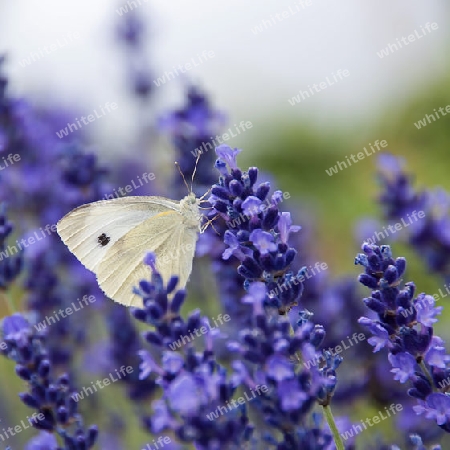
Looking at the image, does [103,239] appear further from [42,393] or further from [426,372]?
[426,372]

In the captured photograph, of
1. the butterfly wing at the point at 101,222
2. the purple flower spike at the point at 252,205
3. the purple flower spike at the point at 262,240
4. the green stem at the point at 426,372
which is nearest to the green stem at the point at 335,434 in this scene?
the green stem at the point at 426,372

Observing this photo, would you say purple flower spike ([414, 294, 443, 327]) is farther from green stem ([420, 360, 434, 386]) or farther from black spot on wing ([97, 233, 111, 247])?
black spot on wing ([97, 233, 111, 247])

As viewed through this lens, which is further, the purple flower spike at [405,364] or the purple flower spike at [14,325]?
the purple flower spike at [14,325]

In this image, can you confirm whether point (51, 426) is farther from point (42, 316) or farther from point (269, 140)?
point (269, 140)

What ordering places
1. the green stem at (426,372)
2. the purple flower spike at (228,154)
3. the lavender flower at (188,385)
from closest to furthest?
the lavender flower at (188,385) < the green stem at (426,372) < the purple flower spike at (228,154)

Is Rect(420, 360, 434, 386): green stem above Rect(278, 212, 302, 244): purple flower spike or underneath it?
underneath

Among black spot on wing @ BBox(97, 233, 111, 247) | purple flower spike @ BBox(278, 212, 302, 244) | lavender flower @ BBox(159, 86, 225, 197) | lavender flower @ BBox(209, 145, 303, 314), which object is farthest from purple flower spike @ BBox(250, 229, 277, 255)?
lavender flower @ BBox(159, 86, 225, 197)

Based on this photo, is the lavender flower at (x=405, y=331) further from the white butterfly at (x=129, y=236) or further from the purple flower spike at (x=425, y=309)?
the white butterfly at (x=129, y=236)
